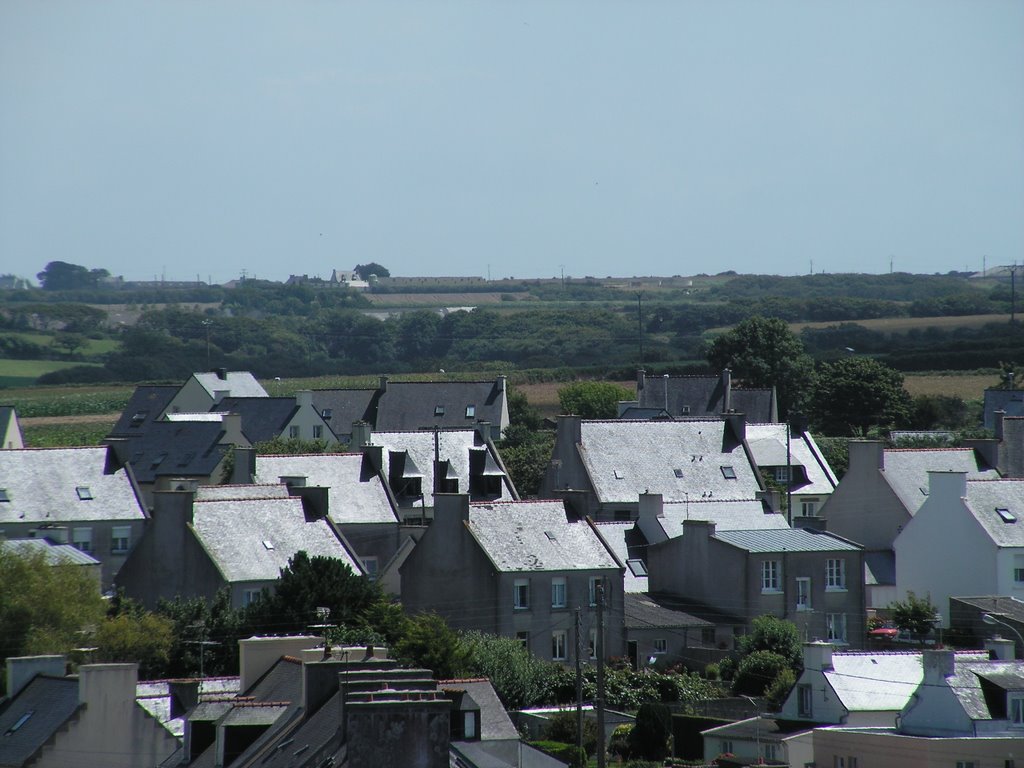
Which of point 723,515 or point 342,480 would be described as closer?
point 723,515

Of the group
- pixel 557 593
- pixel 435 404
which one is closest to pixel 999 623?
pixel 557 593

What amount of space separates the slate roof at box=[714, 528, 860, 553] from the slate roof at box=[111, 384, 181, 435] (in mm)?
44709

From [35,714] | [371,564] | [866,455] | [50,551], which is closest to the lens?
[35,714]

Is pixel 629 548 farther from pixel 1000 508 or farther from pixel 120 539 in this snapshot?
pixel 120 539

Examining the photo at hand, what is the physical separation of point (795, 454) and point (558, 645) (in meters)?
25.1

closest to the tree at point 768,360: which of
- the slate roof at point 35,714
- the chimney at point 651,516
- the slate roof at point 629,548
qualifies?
the chimney at point 651,516

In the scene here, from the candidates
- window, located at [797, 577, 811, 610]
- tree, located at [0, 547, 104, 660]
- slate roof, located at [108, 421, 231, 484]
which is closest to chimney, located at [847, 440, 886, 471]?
window, located at [797, 577, 811, 610]

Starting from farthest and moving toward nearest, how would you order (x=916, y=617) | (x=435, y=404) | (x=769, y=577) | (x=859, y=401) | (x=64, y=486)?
(x=859, y=401) → (x=435, y=404) → (x=64, y=486) → (x=916, y=617) → (x=769, y=577)

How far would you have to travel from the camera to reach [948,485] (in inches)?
2138

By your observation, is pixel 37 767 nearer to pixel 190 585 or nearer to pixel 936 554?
pixel 190 585

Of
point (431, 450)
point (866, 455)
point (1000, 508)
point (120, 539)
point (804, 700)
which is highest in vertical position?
point (866, 455)

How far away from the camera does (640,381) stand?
9044cm

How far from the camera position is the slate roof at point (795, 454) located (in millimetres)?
69625

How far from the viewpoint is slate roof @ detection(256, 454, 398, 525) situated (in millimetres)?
56969
